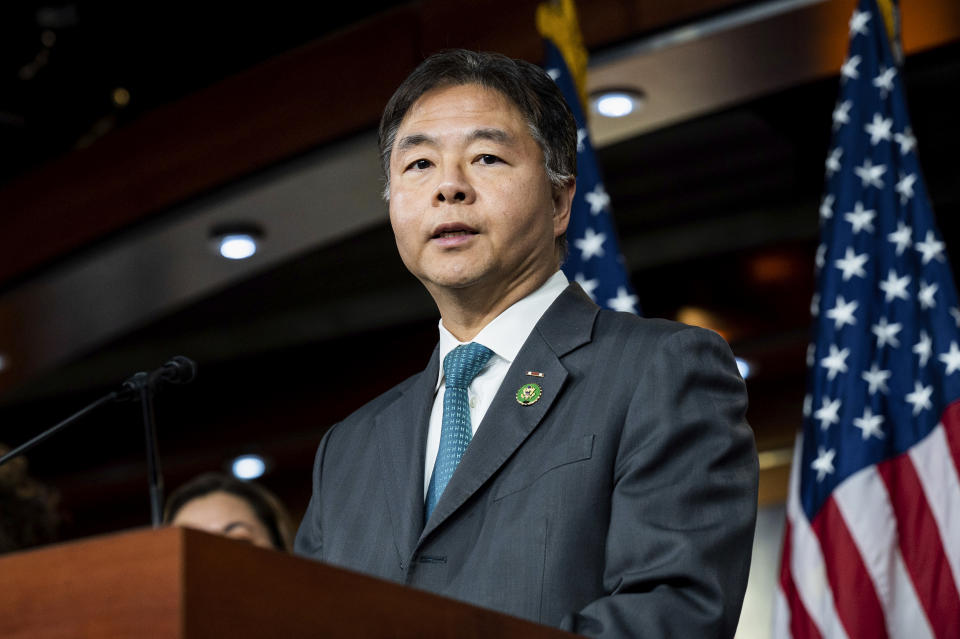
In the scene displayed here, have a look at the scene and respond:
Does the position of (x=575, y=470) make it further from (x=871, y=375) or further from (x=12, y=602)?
(x=871, y=375)

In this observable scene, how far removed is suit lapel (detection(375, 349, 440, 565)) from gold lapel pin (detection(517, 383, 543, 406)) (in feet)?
0.55

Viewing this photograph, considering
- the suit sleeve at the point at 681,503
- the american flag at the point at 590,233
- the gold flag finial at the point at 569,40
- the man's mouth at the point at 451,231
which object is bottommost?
the suit sleeve at the point at 681,503

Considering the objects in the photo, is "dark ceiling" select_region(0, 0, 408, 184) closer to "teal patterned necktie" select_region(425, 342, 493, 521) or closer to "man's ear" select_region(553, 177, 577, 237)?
"man's ear" select_region(553, 177, 577, 237)

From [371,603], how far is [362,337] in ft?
24.2

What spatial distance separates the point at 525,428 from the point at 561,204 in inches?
18.1

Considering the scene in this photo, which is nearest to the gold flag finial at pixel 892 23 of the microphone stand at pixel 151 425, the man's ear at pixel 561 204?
the man's ear at pixel 561 204

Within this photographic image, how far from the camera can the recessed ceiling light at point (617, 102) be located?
4.59m

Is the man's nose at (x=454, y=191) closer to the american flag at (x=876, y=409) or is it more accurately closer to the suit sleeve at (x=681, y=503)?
the suit sleeve at (x=681, y=503)

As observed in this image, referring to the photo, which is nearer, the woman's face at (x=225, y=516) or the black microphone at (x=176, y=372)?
the black microphone at (x=176, y=372)

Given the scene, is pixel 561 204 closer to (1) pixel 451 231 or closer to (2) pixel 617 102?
(1) pixel 451 231

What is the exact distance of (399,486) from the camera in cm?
170

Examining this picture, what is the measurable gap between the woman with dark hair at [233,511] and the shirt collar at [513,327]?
192cm

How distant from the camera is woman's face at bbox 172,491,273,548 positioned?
365cm

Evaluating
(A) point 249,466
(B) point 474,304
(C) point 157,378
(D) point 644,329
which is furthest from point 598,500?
(A) point 249,466
